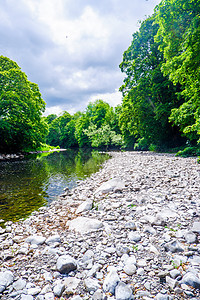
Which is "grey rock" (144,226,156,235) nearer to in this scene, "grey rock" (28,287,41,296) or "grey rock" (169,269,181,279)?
"grey rock" (169,269,181,279)

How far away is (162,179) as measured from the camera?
6117mm

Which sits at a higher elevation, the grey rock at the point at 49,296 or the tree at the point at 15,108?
the tree at the point at 15,108

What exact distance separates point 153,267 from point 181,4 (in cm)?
1271

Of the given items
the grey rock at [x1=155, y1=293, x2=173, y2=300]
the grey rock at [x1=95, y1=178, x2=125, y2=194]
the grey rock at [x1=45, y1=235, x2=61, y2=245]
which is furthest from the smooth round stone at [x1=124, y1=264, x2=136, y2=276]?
the grey rock at [x1=95, y1=178, x2=125, y2=194]

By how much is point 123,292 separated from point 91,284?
437 mm

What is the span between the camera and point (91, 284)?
6.66 ft

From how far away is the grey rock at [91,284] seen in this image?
1997 mm

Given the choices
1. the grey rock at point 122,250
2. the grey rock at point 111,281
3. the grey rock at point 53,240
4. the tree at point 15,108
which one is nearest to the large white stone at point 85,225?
the grey rock at point 53,240

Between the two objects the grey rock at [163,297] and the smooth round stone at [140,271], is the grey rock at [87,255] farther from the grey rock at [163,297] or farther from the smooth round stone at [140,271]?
the grey rock at [163,297]

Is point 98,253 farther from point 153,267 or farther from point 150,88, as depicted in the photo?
point 150,88

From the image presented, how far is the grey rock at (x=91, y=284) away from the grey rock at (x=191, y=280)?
1.09 m

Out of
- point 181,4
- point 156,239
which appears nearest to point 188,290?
point 156,239

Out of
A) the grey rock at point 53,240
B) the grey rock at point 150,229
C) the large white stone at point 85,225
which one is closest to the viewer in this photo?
the grey rock at point 150,229

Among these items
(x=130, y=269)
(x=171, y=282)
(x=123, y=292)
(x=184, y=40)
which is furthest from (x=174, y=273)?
(x=184, y=40)
